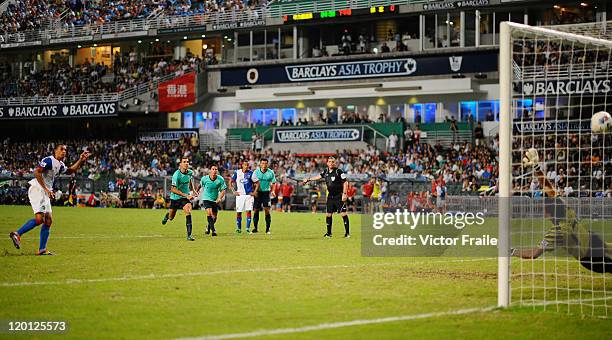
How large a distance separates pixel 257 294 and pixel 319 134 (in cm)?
3902

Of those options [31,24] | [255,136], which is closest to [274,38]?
[255,136]

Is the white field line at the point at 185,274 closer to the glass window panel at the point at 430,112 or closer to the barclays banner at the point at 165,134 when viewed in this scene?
the glass window panel at the point at 430,112

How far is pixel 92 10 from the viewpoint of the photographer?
64.6 metres

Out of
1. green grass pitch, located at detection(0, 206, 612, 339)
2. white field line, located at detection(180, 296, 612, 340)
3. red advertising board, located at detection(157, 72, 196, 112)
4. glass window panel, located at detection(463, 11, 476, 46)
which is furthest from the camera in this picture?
red advertising board, located at detection(157, 72, 196, 112)

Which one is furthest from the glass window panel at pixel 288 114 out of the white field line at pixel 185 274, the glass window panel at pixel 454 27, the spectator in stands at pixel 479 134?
the white field line at pixel 185 274

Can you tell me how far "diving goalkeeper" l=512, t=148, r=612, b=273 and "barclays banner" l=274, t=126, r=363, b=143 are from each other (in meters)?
35.0

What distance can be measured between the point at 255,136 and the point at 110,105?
12.0 metres

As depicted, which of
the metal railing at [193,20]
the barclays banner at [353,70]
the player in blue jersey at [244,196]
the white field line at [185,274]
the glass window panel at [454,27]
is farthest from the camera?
the metal railing at [193,20]

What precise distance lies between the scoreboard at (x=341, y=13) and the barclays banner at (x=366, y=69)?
2.74 metres

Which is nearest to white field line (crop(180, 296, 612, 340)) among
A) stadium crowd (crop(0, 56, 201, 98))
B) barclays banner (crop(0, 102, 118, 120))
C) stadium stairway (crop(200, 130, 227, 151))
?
stadium stairway (crop(200, 130, 227, 151))

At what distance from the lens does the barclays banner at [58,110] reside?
5800 cm

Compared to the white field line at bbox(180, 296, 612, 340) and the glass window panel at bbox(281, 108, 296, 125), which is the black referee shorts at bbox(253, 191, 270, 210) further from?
the glass window panel at bbox(281, 108, 296, 125)

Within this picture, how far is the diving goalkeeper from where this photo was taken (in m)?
12.2

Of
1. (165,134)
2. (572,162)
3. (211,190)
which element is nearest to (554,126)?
(572,162)
